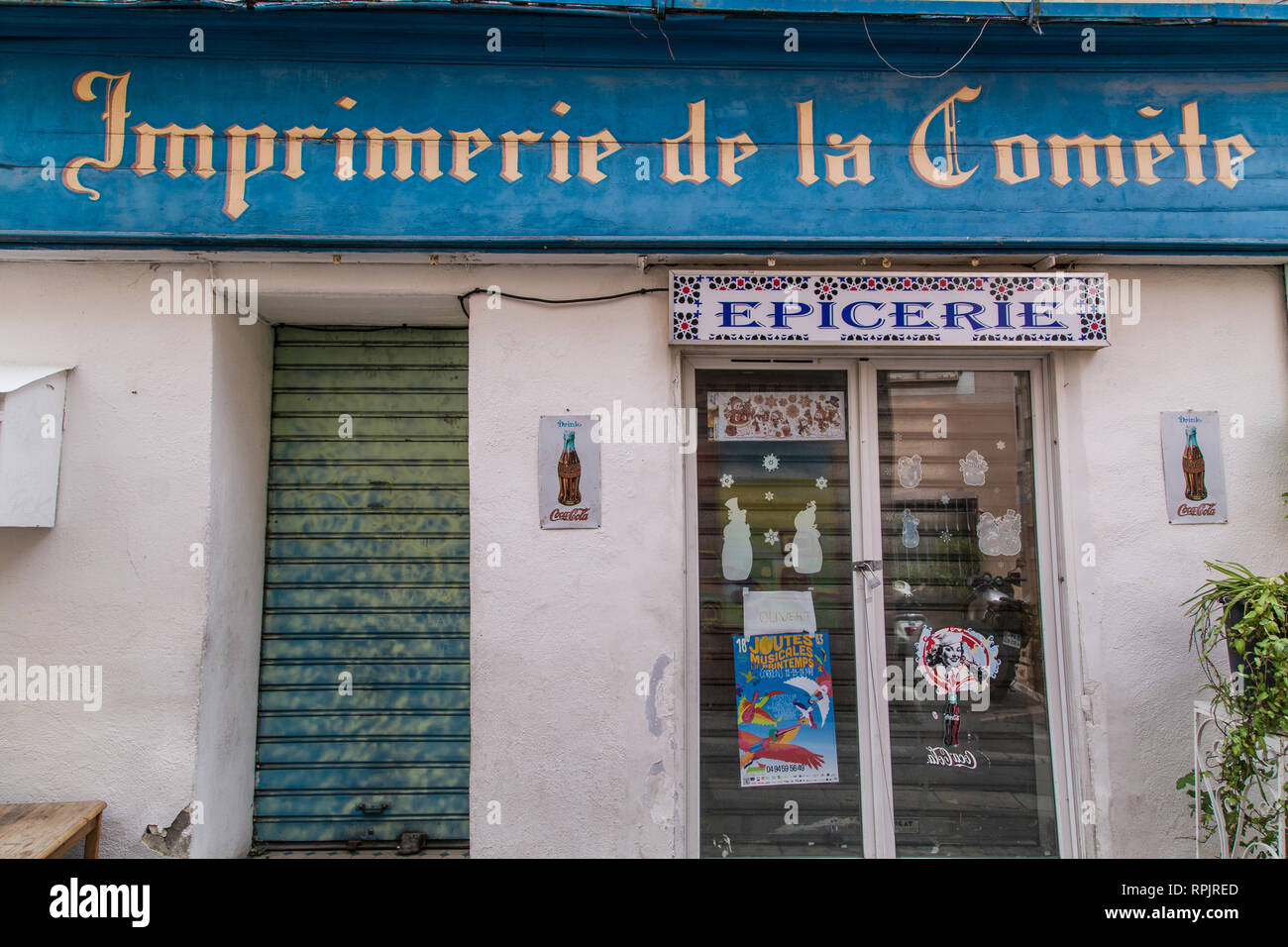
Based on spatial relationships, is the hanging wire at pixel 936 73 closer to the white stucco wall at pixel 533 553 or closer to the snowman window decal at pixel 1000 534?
the white stucco wall at pixel 533 553

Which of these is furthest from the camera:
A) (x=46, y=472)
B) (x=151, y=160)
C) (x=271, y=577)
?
(x=271, y=577)

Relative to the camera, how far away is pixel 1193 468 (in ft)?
13.7

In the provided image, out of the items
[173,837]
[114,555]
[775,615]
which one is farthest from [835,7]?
[173,837]

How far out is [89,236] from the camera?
3.96m

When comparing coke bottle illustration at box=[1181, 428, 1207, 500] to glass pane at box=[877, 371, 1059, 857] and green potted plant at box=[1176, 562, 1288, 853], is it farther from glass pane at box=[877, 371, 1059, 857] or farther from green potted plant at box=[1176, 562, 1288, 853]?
glass pane at box=[877, 371, 1059, 857]

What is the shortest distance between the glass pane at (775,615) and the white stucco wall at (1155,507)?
1333mm

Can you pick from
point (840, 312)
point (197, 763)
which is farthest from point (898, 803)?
point (197, 763)

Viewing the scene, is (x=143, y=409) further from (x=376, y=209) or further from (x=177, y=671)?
(x=376, y=209)

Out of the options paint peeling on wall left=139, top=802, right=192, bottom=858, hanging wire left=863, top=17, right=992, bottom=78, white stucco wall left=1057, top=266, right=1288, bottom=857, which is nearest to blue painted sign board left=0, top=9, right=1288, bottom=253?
hanging wire left=863, top=17, right=992, bottom=78

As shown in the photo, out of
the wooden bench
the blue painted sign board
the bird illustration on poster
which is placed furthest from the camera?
the bird illustration on poster

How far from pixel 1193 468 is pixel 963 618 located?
1.55 metres

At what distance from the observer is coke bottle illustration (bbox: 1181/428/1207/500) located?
4176 mm

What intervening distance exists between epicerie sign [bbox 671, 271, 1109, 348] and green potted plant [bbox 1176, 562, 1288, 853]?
1.57 meters

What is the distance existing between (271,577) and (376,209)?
2.37m
